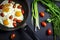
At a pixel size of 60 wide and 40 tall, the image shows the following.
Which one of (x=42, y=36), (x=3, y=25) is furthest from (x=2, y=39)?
(x=42, y=36)

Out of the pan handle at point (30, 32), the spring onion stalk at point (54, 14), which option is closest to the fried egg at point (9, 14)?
the pan handle at point (30, 32)

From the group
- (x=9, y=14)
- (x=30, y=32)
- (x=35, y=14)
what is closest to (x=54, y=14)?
(x=35, y=14)

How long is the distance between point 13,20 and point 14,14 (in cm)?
5

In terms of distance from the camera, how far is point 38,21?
200 cm

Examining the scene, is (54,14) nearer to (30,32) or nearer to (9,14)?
(30,32)

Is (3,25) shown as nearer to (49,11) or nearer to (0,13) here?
(0,13)

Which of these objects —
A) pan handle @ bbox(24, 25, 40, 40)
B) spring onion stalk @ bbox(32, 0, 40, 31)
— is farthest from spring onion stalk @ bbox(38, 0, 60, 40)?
pan handle @ bbox(24, 25, 40, 40)

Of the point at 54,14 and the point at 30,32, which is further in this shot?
the point at 54,14

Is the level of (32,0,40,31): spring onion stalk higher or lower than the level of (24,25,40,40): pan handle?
higher

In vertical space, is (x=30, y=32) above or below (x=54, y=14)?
below

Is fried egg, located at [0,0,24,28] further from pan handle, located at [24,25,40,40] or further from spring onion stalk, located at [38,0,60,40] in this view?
spring onion stalk, located at [38,0,60,40]

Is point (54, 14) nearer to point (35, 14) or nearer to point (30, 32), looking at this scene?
point (35, 14)

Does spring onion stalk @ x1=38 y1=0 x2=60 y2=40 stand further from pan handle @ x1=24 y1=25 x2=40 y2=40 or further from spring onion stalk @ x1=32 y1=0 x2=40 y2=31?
pan handle @ x1=24 y1=25 x2=40 y2=40

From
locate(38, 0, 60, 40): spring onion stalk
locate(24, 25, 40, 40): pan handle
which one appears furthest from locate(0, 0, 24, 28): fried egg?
locate(38, 0, 60, 40): spring onion stalk
